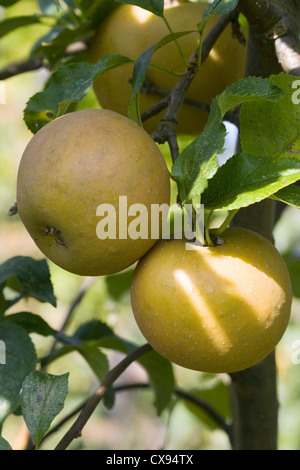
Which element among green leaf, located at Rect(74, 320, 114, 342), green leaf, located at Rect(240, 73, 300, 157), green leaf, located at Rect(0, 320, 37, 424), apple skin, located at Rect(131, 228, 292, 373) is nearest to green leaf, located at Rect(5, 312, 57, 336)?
green leaf, located at Rect(0, 320, 37, 424)

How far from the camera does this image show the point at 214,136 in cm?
54

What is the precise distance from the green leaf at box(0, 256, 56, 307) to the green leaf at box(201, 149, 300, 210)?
26 cm

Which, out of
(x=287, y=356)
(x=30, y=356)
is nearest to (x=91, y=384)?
(x=287, y=356)

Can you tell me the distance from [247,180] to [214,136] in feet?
0.15

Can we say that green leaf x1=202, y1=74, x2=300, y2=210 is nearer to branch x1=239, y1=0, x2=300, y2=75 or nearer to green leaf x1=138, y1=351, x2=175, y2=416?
branch x1=239, y1=0, x2=300, y2=75

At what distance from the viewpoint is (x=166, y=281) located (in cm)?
56

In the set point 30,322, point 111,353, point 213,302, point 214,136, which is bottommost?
point 111,353

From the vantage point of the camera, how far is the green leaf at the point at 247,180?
53 centimetres

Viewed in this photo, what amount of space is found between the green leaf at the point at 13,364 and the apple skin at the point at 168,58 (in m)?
0.30

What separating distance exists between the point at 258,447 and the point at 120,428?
150 cm

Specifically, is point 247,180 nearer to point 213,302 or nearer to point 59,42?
point 213,302

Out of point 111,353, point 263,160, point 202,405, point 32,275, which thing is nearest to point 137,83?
point 263,160

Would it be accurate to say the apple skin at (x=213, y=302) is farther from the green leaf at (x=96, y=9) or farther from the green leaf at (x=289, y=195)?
the green leaf at (x=96, y=9)

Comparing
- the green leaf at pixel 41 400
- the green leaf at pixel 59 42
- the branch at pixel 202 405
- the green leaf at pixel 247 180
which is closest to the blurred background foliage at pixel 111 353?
the branch at pixel 202 405
